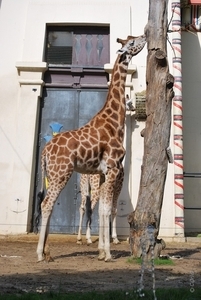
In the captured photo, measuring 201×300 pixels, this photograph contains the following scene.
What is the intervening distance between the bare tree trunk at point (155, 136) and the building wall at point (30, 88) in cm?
385

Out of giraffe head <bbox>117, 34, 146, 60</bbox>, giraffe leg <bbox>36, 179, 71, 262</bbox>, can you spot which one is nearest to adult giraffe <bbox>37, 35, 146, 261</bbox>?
giraffe leg <bbox>36, 179, 71, 262</bbox>

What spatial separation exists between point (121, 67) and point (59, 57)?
471 centimetres

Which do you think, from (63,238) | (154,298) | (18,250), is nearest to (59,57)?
(63,238)

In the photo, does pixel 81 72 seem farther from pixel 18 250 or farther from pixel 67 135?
pixel 18 250

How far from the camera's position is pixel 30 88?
11.1 metres

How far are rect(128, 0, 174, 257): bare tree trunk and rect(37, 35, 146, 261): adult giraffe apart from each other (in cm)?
52

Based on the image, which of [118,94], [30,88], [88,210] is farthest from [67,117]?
[118,94]

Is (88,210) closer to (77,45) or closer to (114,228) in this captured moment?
(114,228)

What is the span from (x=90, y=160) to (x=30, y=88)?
16.5 feet

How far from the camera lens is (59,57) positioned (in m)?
12.0

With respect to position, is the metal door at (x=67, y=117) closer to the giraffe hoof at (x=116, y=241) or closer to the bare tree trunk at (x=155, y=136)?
the giraffe hoof at (x=116, y=241)

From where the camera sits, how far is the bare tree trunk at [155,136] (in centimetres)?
630

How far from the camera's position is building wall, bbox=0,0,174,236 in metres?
10.2

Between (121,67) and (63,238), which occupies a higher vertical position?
(121,67)
